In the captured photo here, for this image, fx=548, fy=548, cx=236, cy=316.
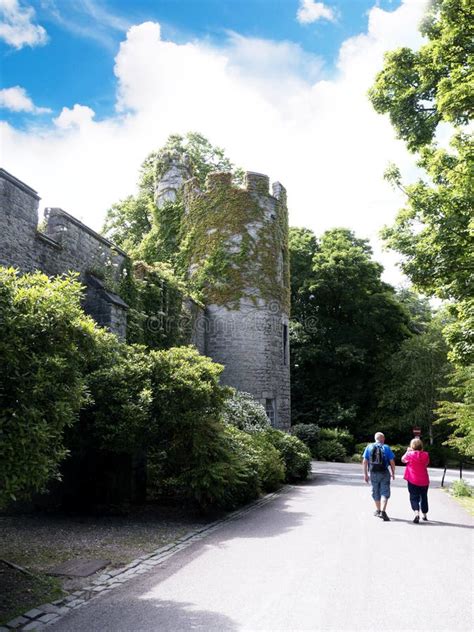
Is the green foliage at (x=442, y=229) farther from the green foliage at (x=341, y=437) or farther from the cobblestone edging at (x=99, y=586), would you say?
the green foliage at (x=341, y=437)

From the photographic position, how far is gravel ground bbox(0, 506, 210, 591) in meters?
6.35

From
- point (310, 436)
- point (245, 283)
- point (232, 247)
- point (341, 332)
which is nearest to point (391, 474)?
point (245, 283)

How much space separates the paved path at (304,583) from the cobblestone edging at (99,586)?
134 mm

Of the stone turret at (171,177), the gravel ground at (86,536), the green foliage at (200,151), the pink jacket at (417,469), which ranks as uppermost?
the green foliage at (200,151)

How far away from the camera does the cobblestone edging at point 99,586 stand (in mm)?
4375

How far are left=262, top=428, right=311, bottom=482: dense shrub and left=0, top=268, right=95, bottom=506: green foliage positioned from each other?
9538 millimetres

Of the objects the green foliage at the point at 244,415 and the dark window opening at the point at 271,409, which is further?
the dark window opening at the point at 271,409

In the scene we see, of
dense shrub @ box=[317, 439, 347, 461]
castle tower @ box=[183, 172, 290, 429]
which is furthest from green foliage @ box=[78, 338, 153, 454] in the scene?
dense shrub @ box=[317, 439, 347, 461]

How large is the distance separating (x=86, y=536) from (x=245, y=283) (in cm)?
1299

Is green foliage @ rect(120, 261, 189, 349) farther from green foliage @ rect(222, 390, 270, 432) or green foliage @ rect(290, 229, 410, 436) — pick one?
green foliage @ rect(290, 229, 410, 436)

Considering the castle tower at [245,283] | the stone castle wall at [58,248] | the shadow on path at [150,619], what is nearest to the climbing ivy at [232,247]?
the castle tower at [245,283]

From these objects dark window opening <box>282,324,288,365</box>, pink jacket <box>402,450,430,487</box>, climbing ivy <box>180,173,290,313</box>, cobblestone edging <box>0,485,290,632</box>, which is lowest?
cobblestone edging <box>0,485,290,632</box>

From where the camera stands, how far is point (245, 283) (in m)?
19.6

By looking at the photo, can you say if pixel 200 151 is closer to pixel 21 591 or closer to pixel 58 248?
pixel 58 248
